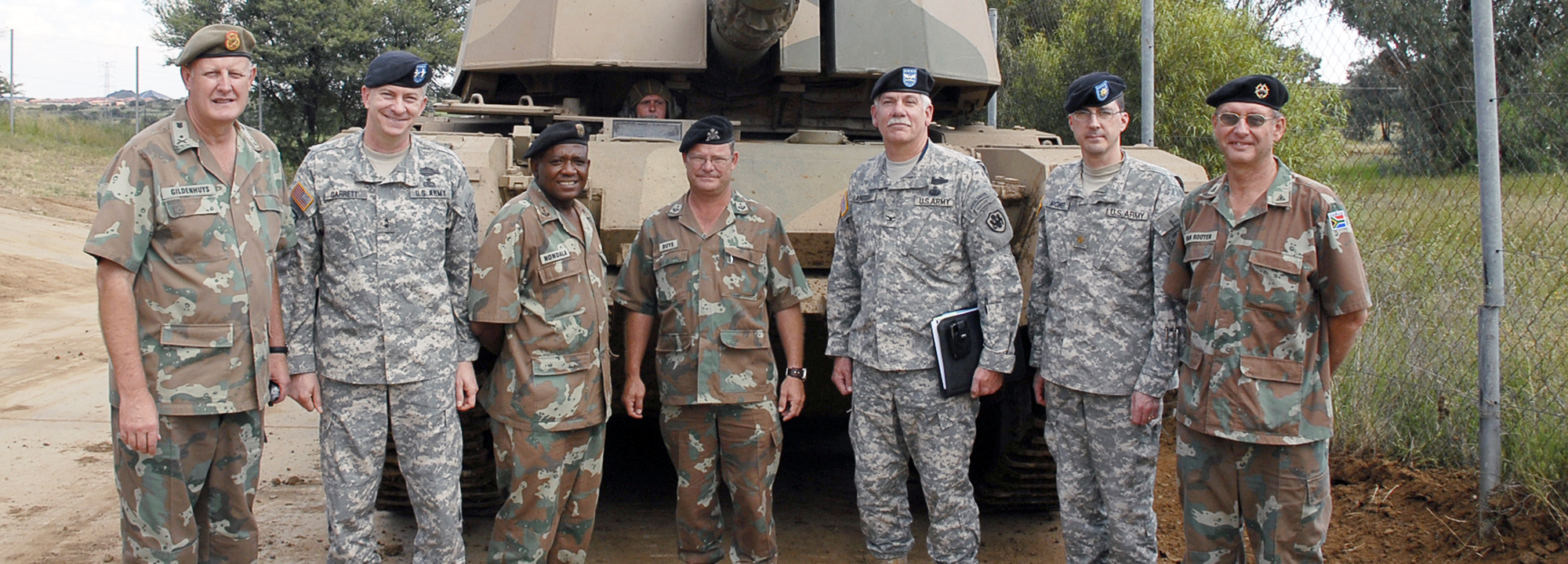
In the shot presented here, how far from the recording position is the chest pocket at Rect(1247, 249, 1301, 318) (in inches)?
116

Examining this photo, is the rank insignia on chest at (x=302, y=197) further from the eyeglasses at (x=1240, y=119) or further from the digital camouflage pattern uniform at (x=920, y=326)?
the eyeglasses at (x=1240, y=119)

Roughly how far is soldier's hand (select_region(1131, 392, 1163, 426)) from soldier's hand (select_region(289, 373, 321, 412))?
2257 mm

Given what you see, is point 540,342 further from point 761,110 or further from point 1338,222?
point 761,110

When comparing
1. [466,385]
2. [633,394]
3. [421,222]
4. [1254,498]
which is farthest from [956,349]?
[421,222]

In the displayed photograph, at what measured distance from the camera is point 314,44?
21219 millimetres

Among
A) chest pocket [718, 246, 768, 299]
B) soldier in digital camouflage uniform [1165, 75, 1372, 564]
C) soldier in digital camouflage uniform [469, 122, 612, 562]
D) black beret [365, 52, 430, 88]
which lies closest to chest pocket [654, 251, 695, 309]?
chest pocket [718, 246, 768, 299]

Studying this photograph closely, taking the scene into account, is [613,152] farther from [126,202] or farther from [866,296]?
[126,202]

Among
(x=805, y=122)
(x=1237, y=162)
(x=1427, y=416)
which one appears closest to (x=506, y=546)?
(x=1237, y=162)

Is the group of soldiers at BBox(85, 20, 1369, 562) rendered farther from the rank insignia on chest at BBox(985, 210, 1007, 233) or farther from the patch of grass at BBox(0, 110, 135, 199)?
the patch of grass at BBox(0, 110, 135, 199)

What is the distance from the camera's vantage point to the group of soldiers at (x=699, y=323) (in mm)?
3004

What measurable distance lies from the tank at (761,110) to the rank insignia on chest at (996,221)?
21.2 inches

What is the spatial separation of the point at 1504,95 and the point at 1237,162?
6.33 feet

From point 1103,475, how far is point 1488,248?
1.57 m

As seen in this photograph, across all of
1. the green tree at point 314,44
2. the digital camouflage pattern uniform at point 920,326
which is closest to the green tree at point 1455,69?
the digital camouflage pattern uniform at point 920,326
